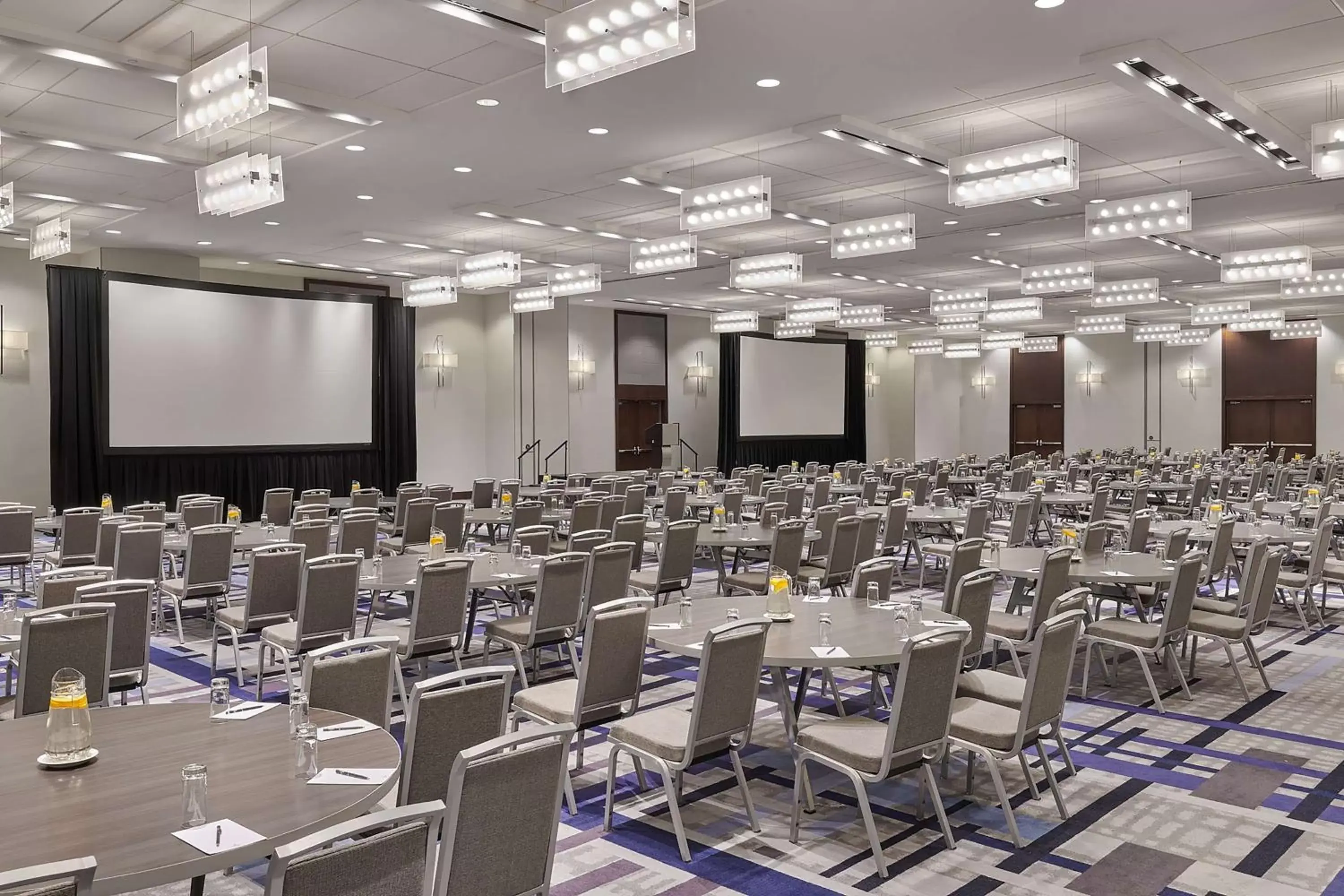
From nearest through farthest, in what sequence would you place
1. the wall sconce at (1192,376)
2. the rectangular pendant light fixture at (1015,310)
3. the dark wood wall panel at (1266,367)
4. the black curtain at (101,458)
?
the black curtain at (101,458)
the rectangular pendant light fixture at (1015,310)
the dark wood wall panel at (1266,367)
the wall sconce at (1192,376)

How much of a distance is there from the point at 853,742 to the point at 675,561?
4.26 meters

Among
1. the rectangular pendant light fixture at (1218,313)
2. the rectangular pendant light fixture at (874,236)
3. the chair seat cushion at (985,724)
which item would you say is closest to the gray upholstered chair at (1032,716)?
the chair seat cushion at (985,724)

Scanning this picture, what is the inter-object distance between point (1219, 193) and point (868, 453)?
815 inches

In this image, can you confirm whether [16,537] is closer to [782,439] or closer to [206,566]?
[206,566]

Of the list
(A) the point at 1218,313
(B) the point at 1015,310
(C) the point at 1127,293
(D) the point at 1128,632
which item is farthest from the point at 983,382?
(D) the point at 1128,632

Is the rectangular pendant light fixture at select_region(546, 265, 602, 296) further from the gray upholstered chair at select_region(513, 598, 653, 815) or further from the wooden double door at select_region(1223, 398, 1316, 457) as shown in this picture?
the wooden double door at select_region(1223, 398, 1316, 457)

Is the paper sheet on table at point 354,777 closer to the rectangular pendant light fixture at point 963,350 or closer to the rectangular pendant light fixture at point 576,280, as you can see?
the rectangular pendant light fixture at point 576,280

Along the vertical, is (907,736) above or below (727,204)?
below

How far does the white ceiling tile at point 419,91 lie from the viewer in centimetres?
827

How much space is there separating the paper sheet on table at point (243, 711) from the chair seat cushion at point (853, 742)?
84.6 inches

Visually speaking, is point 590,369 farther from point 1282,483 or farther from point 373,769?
point 373,769

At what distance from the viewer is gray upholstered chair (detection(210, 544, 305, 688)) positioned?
7.14m

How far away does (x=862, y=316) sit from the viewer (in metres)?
20.6

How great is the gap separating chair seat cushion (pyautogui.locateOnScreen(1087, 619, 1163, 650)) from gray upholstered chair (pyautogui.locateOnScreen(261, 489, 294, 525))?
29.4 ft
